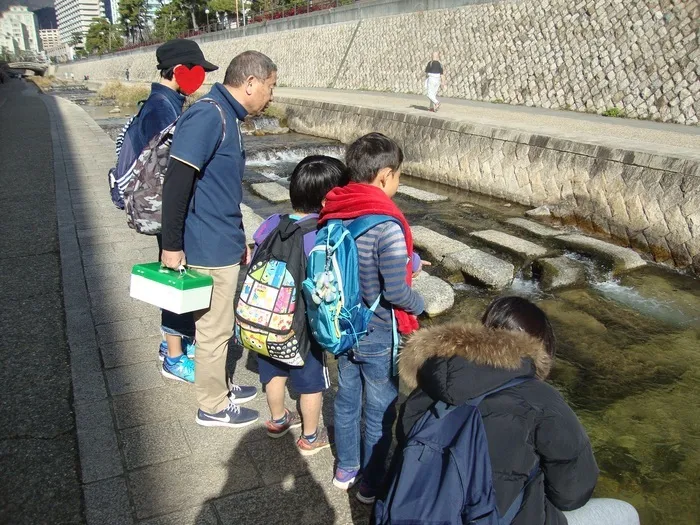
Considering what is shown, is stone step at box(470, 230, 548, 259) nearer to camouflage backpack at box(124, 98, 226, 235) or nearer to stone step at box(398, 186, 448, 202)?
stone step at box(398, 186, 448, 202)

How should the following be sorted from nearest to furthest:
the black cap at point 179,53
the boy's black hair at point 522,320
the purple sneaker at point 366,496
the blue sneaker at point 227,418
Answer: the boy's black hair at point 522,320 → the purple sneaker at point 366,496 → the blue sneaker at point 227,418 → the black cap at point 179,53

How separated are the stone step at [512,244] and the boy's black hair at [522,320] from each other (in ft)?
14.9

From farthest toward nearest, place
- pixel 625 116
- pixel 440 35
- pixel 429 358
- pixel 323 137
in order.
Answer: pixel 440 35, pixel 323 137, pixel 625 116, pixel 429 358

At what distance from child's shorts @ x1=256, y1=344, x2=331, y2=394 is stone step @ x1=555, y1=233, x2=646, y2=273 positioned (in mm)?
4756

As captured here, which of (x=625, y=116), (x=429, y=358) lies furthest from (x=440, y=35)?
(x=429, y=358)

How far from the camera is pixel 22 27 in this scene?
176 metres

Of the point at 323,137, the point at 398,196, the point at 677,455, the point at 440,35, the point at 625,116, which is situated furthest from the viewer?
the point at 440,35

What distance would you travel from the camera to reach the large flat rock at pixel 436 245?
242 inches

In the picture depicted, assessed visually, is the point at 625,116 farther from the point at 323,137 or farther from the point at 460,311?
the point at 460,311

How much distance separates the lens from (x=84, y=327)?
360cm

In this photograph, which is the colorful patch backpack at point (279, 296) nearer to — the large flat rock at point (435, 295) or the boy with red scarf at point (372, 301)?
the boy with red scarf at point (372, 301)

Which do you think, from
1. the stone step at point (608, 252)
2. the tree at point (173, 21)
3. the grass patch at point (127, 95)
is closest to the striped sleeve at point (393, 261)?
the stone step at point (608, 252)

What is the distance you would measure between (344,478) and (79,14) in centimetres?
20041

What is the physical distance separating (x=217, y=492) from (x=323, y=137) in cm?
1397
